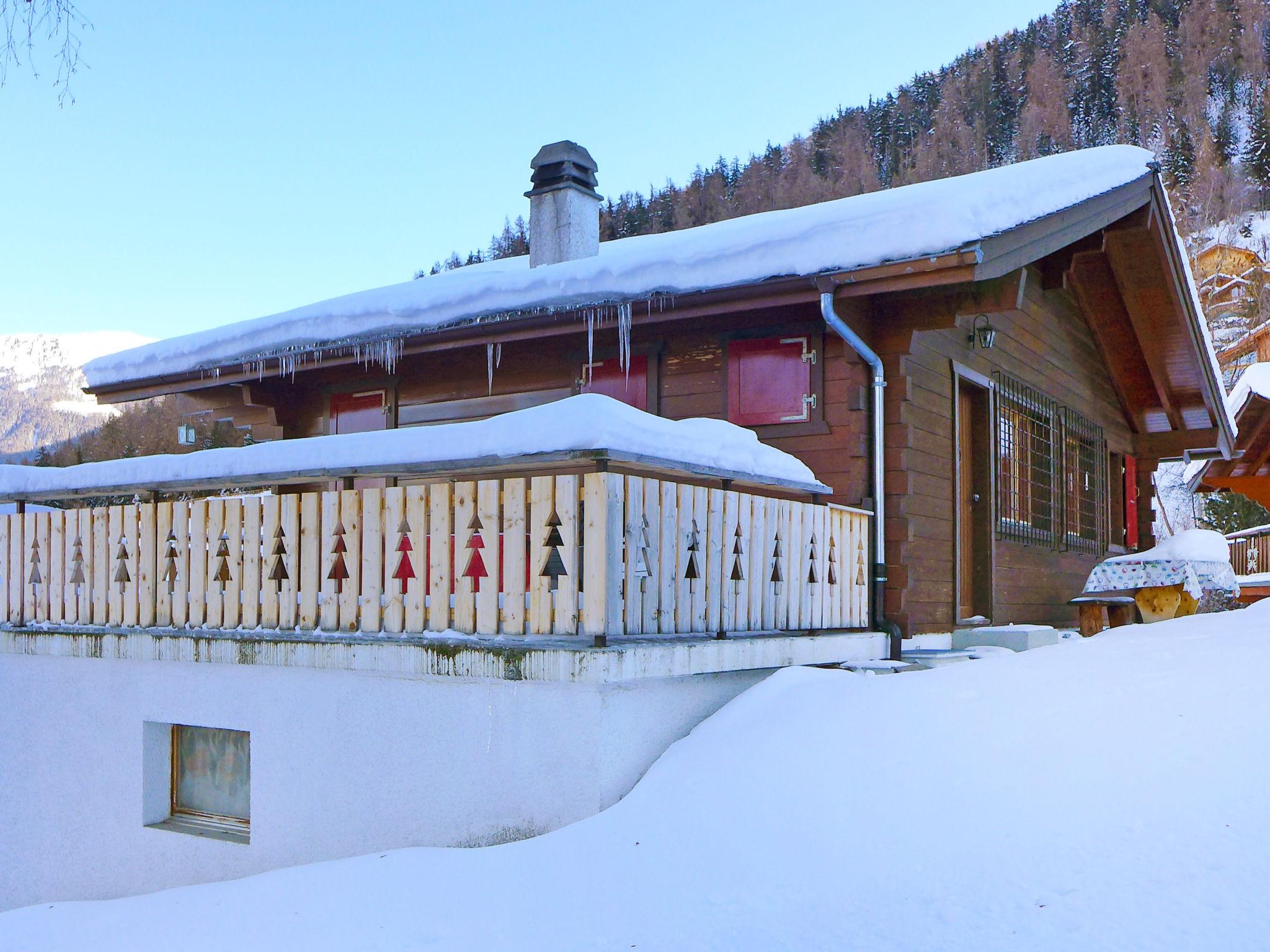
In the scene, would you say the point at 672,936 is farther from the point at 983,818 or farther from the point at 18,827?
the point at 18,827

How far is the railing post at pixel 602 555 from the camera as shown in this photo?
4.95m

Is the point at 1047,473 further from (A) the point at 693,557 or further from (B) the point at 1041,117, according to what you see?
(B) the point at 1041,117

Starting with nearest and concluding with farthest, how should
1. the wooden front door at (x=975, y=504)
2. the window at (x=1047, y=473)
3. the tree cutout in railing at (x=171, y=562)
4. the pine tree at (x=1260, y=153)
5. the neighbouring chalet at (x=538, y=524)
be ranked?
the neighbouring chalet at (x=538, y=524) → the tree cutout in railing at (x=171, y=562) → the wooden front door at (x=975, y=504) → the window at (x=1047, y=473) → the pine tree at (x=1260, y=153)

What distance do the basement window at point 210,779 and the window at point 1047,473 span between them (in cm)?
666

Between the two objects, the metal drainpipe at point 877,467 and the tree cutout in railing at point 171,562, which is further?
the metal drainpipe at point 877,467

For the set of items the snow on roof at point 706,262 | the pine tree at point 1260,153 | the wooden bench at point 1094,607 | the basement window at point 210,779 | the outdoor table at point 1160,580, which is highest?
the pine tree at point 1260,153

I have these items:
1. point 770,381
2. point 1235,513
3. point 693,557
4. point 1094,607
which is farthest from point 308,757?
point 1235,513

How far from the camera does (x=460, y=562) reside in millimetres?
5668

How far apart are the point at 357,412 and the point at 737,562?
6.16 m

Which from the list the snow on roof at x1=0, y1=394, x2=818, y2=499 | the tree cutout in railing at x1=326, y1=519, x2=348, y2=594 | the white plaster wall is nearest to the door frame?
the snow on roof at x1=0, y1=394, x2=818, y2=499

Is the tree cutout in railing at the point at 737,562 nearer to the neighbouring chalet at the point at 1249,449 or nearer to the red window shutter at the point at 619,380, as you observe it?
the red window shutter at the point at 619,380

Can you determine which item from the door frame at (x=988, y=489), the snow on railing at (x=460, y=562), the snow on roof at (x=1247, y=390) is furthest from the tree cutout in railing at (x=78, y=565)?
the snow on roof at (x=1247, y=390)

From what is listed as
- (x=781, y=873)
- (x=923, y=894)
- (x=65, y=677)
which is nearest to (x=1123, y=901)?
(x=923, y=894)

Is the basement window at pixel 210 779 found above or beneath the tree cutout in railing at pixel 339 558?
beneath
